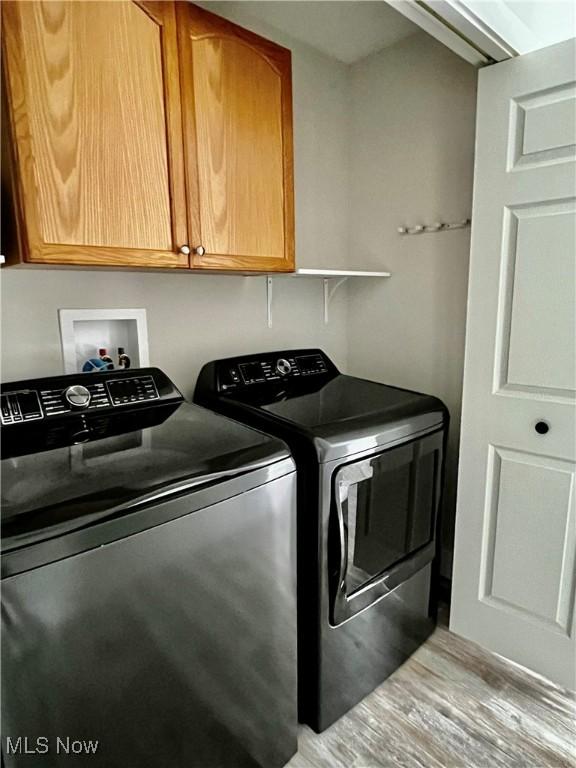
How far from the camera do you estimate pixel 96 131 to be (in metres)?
1.20

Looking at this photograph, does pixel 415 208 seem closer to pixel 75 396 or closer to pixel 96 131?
pixel 96 131

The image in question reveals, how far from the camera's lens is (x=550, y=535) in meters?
1.63

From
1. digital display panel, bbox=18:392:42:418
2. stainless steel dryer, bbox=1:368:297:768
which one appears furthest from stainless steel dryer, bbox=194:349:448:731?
digital display panel, bbox=18:392:42:418

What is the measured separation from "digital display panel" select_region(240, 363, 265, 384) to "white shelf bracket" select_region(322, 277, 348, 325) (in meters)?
0.61

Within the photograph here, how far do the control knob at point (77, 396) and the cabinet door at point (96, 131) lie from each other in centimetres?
Result: 40

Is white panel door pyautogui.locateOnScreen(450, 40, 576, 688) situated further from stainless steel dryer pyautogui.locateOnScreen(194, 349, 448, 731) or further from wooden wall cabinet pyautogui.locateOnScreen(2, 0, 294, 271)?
wooden wall cabinet pyautogui.locateOnScreen(2, 0, 294, 271)

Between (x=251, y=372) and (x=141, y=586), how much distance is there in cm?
105

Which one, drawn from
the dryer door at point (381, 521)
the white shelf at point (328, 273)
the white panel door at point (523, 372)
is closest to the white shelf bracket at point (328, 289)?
the white shelf at point (328, 273)

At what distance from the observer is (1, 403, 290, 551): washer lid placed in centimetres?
86

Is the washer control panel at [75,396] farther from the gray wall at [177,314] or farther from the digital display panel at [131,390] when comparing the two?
the gray wall at [177,314]

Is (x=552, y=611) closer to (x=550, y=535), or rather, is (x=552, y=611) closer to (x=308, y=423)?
(x=550, y=535)

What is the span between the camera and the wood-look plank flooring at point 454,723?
4.71 ft

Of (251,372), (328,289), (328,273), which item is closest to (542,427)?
(328,273)

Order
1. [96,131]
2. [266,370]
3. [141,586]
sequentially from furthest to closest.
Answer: [266,370]
[96,131]
[141,586]
